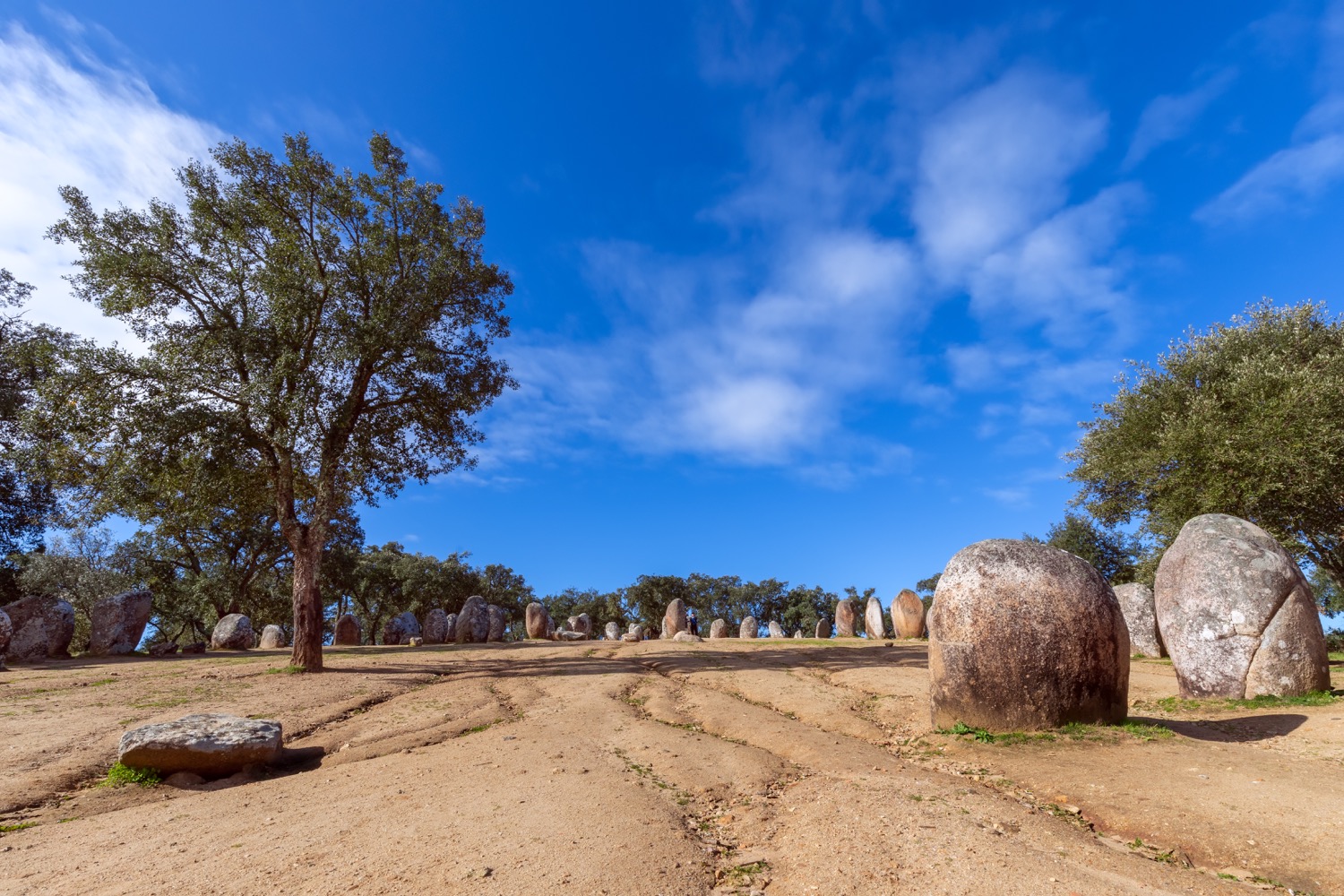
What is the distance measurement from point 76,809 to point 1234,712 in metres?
15.9

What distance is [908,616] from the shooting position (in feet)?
109

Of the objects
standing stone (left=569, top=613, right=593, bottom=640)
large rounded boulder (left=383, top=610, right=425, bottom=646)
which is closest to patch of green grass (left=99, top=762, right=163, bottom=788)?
large rounded boulder (left=383, top=610, right=425, bottom=646)

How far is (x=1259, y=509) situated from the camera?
64.6 ft

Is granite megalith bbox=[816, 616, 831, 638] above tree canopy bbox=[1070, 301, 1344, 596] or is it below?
below

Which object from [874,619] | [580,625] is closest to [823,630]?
[874,619]

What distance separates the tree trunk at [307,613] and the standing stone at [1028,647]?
48.1 ft

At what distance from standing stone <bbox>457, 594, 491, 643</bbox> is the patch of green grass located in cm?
2640

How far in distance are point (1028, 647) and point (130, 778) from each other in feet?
37.1

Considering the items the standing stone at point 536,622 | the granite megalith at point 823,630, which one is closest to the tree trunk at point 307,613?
the standing stone at point 536,622

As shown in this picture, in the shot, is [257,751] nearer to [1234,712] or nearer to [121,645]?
[1234,712]

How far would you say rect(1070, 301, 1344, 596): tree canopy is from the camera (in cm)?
1830

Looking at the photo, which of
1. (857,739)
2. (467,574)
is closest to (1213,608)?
(857,739)

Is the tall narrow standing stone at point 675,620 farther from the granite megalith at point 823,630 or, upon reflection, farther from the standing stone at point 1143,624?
the standing stone at point 1143,624

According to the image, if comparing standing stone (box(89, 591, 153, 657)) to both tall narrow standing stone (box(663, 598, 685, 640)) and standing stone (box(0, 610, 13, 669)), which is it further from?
tall narrow standing stone (box(663, 598, 685, 640))
